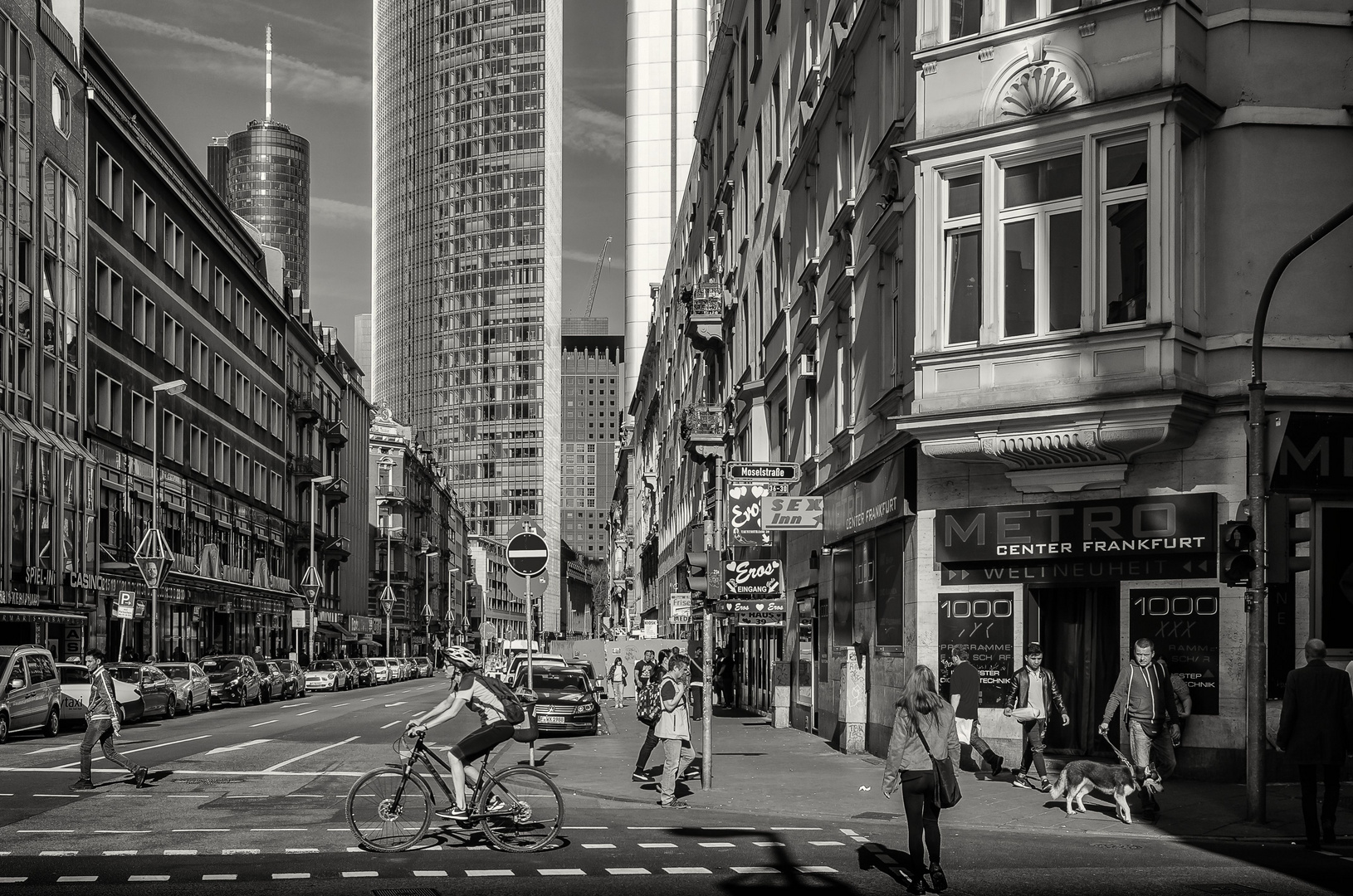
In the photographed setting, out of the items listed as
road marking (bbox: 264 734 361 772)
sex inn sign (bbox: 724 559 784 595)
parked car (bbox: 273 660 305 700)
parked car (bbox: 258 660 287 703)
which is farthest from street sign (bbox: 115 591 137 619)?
sex inn sign (bbox: 724 559 784 595)

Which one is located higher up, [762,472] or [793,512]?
[762,472]

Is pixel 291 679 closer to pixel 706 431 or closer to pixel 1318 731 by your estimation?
pixel 706 431

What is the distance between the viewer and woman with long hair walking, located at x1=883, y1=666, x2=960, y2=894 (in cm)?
1096

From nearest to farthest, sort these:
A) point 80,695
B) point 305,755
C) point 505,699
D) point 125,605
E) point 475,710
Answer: point 475,710
point 505,699
point 305,755
point 80,695
point 125,605

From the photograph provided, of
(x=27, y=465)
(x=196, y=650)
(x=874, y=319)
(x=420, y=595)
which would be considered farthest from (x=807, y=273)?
(x=420, y=595)

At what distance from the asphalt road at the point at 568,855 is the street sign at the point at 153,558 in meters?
26.6

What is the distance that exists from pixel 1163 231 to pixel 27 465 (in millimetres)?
35218

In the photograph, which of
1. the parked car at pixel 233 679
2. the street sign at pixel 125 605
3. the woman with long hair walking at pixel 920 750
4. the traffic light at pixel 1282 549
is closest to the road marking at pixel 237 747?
the woman with long hair walking at pixel 920 750

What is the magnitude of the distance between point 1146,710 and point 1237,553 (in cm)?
217

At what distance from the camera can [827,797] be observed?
17062mm

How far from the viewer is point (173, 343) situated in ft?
189

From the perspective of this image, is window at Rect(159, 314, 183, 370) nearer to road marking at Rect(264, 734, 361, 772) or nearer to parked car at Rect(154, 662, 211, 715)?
parked car at Rect(154, 662, 211, 715)

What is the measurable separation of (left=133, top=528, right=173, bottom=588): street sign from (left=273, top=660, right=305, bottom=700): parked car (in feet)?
18.1

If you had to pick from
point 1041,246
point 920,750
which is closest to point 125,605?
point 1041,246
